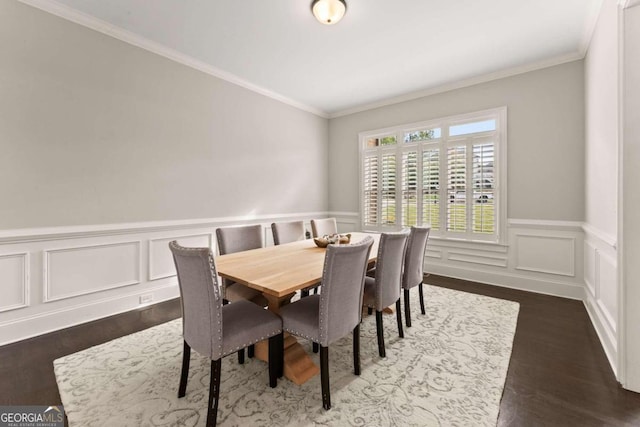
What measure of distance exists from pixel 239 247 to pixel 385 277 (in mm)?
1483

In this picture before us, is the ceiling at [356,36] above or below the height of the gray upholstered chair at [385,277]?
above

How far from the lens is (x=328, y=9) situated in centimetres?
238

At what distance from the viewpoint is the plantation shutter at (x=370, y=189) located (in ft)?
16.8

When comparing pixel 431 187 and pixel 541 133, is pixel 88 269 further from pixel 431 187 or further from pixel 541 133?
pixel 541 133

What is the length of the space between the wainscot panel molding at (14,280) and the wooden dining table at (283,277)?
1.71 m

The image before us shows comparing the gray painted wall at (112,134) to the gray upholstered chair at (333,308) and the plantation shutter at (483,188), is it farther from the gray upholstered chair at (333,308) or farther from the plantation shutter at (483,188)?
the plantation shutter at (483,188)

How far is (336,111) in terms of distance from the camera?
5473 millimetres

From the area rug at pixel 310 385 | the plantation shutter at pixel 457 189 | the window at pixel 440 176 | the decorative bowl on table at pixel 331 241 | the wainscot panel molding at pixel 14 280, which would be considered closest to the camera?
the area rug at pixel 310 385

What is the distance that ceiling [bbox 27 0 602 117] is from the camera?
8.23 ft

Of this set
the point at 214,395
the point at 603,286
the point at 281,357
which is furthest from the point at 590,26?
the point at 214,395

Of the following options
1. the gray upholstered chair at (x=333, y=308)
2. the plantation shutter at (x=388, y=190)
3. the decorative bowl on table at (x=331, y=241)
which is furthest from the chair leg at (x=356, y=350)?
the plantation shutter at (x=388, y=190)

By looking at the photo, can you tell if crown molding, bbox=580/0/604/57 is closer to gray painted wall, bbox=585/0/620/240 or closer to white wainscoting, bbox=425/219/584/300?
A: gray painted wall, bbox=585/0/620/240

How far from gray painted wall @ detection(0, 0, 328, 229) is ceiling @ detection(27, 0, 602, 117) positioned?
25 cm

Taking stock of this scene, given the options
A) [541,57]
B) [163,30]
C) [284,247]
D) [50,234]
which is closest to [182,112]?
[163,30]
